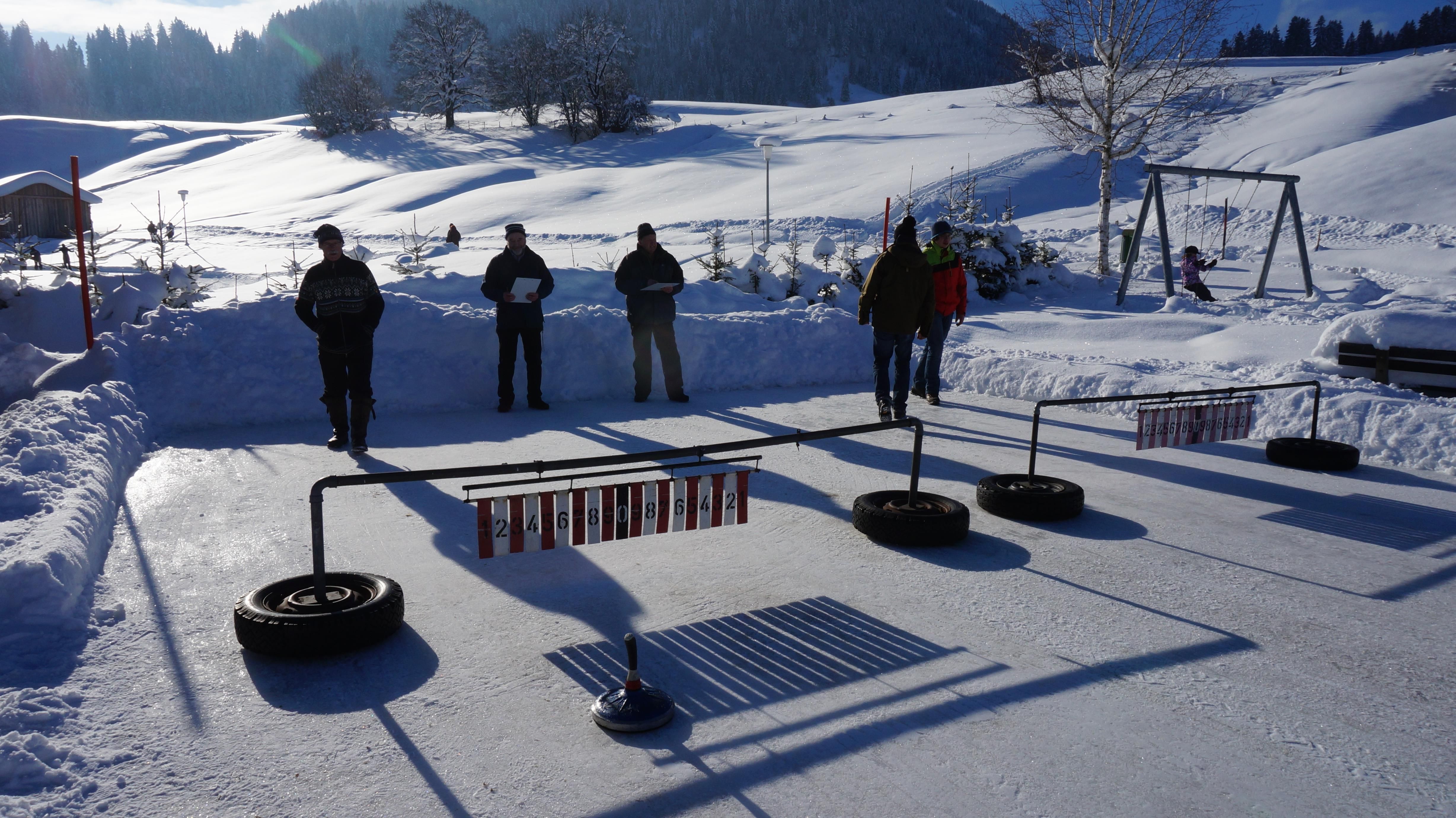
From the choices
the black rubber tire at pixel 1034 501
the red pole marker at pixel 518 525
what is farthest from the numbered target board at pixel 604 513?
the black rubber tire at pixel 1034 501

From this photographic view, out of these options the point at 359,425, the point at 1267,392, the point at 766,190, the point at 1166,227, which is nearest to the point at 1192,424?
the point at 1267,392

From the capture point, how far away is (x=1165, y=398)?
6184 mm

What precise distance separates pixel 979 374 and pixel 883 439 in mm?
3340

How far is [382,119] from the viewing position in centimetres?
6650

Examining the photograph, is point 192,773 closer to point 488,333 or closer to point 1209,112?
point 488,333

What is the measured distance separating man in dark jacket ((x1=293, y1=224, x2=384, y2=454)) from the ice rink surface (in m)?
0.82

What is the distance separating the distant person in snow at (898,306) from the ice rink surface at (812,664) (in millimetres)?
2109

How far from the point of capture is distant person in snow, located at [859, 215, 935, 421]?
8.28 meters

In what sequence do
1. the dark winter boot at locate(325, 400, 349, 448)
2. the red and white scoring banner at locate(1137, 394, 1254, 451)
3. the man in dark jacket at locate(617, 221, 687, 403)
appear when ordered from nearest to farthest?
the red and white scoring banner at locate(1137, 394, 1254, 451)
the dark winter boot at locate(325, 400, 349, 448)
the man in dark jacket at locate(617, 221, 687, 403)

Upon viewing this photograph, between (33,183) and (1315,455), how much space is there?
155 feet

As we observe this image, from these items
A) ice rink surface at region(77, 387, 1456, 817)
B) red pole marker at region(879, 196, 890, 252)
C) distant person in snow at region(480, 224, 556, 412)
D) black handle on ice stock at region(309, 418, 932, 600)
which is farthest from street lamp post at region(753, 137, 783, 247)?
black handle on ice stock at region(309, 418, 932, 600)

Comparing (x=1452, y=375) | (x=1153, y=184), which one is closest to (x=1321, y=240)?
(x=1153, y=184)

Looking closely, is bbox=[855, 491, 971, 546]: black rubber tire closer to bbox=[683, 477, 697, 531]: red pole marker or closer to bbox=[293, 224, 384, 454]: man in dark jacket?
bbox=[683, 477, 697, 531]: red pole marker

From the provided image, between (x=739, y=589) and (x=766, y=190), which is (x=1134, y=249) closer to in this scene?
(x=766, y=190)
